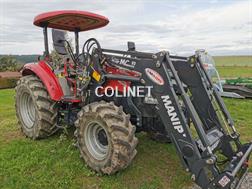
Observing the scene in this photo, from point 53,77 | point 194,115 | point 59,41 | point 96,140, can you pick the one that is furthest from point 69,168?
point 59,41

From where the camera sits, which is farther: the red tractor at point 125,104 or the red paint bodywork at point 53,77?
the red paint bodywork at point 53,77

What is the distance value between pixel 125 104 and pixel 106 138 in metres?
0.71

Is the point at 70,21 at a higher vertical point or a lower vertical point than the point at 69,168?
higher

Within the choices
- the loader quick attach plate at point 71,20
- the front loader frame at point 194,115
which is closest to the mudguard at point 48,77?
the loader quick attach plate at point 71,20

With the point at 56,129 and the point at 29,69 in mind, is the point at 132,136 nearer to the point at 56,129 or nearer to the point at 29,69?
the point at 56,129

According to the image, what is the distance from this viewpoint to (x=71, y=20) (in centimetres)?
593

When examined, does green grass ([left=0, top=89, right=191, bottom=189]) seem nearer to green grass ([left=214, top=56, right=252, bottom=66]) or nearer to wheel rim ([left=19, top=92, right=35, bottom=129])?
wheel rim ([left=19, top=92, right=35, bottom=129])

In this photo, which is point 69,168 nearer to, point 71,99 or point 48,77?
point 71,99

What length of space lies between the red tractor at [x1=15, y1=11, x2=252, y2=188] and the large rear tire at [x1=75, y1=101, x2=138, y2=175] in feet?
0.05

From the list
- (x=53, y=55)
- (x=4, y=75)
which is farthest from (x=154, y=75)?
(x=4, y=75)

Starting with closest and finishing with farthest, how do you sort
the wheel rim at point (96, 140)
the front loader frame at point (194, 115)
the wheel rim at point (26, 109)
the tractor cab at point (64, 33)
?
the front loader frame at point (194, 115) → the wheel rim at point (96, 140) → the tractor cab at point (64, 33) → the wheel rim at point (26, 109)

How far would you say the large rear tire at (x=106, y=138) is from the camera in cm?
429

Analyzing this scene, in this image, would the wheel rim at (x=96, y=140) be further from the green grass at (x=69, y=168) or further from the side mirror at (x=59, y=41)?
the side mirror at (x=59, y=41)

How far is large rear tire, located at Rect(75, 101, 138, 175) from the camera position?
4.29 m
